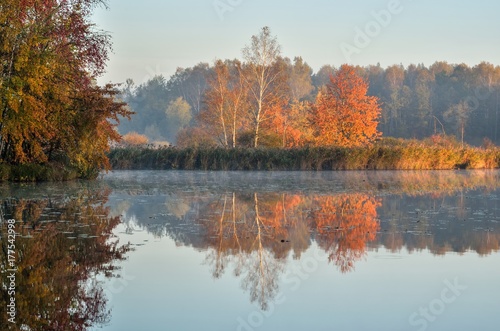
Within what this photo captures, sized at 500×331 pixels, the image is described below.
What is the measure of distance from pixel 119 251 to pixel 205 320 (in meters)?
4.01

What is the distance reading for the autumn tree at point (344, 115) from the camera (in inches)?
2042

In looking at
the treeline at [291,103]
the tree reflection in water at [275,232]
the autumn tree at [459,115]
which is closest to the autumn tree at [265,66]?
the treeline at [291,103]

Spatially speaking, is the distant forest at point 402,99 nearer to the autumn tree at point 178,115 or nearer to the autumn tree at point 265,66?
the autumn tree at point 178,115

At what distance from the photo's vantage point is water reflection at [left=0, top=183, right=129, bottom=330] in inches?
242

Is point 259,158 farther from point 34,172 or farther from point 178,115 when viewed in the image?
point 178,115

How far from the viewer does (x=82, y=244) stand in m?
10.1

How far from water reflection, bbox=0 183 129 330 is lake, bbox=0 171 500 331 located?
2 centimetres

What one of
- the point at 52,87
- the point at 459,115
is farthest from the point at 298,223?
the point at 459,115

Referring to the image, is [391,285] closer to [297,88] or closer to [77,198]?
[77,198]

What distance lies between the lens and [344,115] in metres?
52.5

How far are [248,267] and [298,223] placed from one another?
477 centimetres

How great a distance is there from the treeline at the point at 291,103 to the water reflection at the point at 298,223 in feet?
89.1

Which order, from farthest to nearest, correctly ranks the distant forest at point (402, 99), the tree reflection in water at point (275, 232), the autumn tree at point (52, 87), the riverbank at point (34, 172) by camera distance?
the distant forest at point (402, 99) < the riverbank at point (34, 172) < the autumn tree at point (52, 87) < the tree reflection in water at point (275, 232)

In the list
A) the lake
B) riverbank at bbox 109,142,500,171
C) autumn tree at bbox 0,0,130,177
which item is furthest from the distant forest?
the lake
